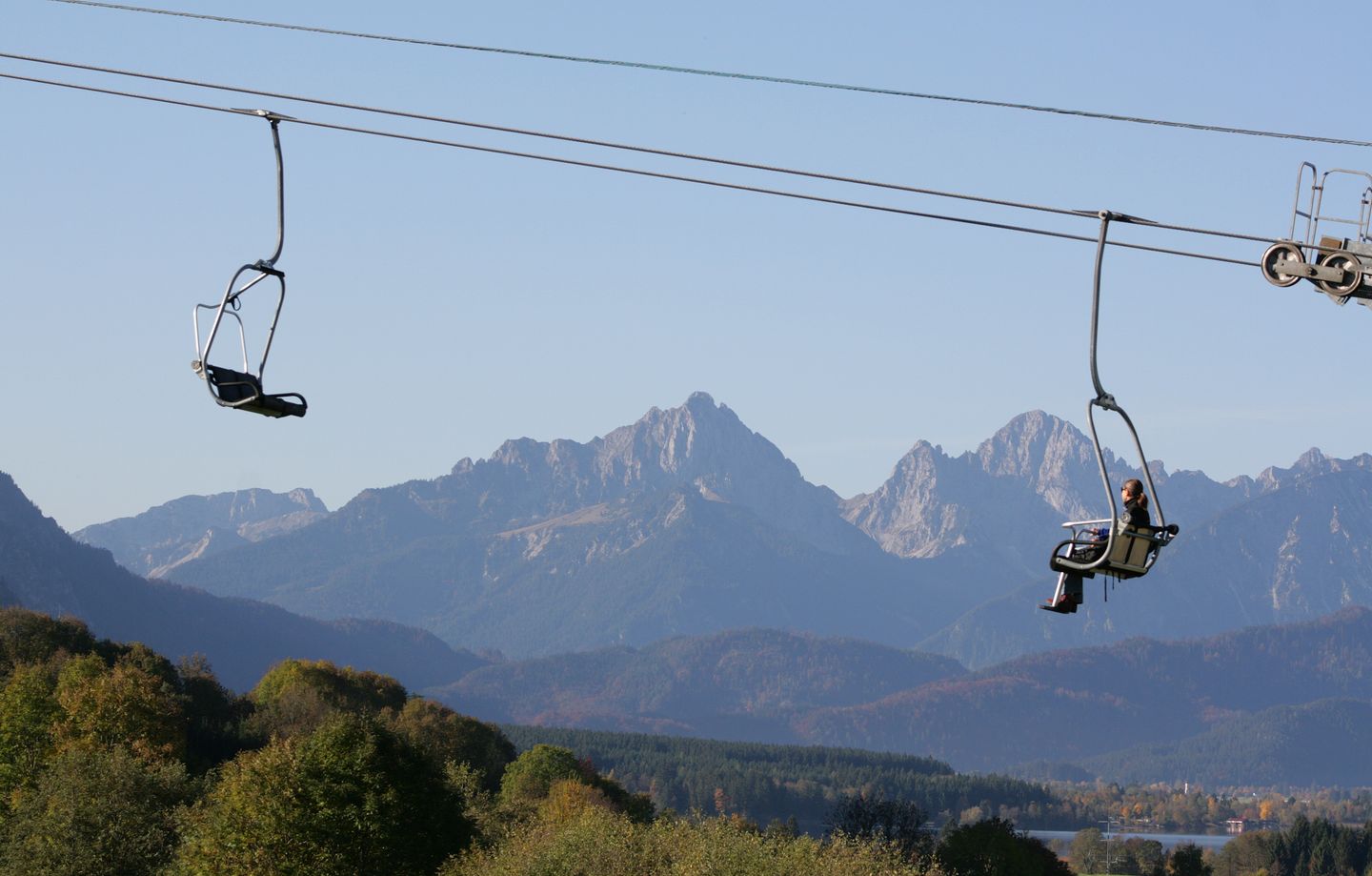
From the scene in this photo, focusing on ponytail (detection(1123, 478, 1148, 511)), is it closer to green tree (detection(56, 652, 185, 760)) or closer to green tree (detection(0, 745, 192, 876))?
green tree (detection(0, 745, 192, 876))

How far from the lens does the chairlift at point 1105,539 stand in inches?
1112

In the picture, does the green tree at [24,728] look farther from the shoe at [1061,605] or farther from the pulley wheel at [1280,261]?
the pulley wheel at [1280,261]

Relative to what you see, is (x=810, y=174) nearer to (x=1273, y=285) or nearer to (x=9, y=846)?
(x=1273, y=285)

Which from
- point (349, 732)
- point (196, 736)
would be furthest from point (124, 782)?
point (196, 736)

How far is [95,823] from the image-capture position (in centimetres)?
10094

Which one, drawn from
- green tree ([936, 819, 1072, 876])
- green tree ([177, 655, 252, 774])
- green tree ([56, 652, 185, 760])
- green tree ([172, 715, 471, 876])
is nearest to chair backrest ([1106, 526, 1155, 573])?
green tree ([172, 715, 471, 876])

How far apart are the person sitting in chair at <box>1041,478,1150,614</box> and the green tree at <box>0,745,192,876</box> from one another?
75667mm

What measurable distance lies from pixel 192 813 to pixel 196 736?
49980 millimetres

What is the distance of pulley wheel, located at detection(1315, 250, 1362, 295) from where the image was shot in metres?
31.3

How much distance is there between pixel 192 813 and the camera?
10519 cm

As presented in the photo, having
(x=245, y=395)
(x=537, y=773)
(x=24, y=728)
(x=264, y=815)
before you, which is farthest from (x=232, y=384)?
(x=537, y=773)

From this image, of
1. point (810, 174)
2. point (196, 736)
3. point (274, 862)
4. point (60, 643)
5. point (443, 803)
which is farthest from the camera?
point (60, 643)

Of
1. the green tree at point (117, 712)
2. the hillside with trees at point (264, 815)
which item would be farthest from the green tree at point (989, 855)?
the green tree at point (117, 712)

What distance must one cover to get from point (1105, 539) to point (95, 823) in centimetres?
8074
